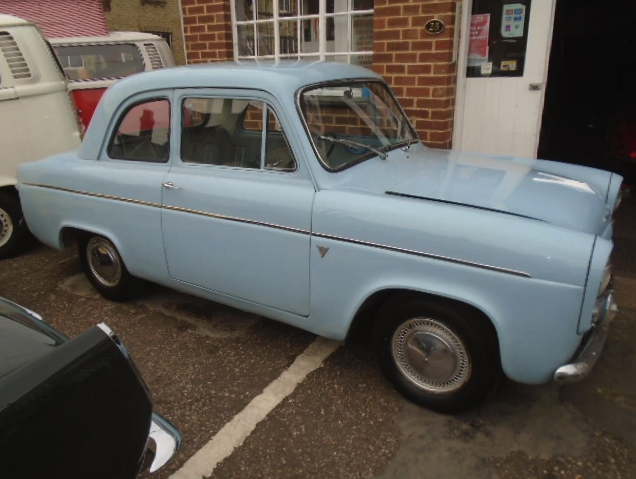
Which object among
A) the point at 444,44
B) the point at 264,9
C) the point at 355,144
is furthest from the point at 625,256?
the point at 264,9

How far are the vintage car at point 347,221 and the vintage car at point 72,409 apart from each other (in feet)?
4.07

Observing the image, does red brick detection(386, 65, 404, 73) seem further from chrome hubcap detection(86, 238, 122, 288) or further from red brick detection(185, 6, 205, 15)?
chrome hubcap detection(86, 238, 122, 288)

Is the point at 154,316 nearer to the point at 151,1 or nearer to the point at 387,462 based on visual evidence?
the point at 387,462

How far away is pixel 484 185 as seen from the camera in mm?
2787

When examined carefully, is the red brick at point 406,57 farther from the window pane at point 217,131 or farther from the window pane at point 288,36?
the window pane at point 217,131

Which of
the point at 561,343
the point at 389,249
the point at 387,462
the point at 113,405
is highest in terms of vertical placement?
the point at 389,249

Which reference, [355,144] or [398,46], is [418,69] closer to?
[398,46]

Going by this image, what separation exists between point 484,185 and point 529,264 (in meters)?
0.71

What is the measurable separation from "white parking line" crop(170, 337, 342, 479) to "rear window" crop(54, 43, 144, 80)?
453 centimetres

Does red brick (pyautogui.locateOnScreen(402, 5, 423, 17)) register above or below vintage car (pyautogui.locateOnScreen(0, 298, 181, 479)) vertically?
above

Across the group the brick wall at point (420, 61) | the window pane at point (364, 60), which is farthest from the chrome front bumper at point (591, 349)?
the window pane at point (364, 60)

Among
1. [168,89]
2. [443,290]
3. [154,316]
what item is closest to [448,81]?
[168,89]

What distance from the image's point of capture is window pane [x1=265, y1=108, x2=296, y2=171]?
2.89m

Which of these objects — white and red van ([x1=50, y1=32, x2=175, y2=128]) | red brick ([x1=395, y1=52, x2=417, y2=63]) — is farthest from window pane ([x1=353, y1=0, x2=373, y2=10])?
white and red van ([x1=50, y1=32, x2=175, y2=128])
